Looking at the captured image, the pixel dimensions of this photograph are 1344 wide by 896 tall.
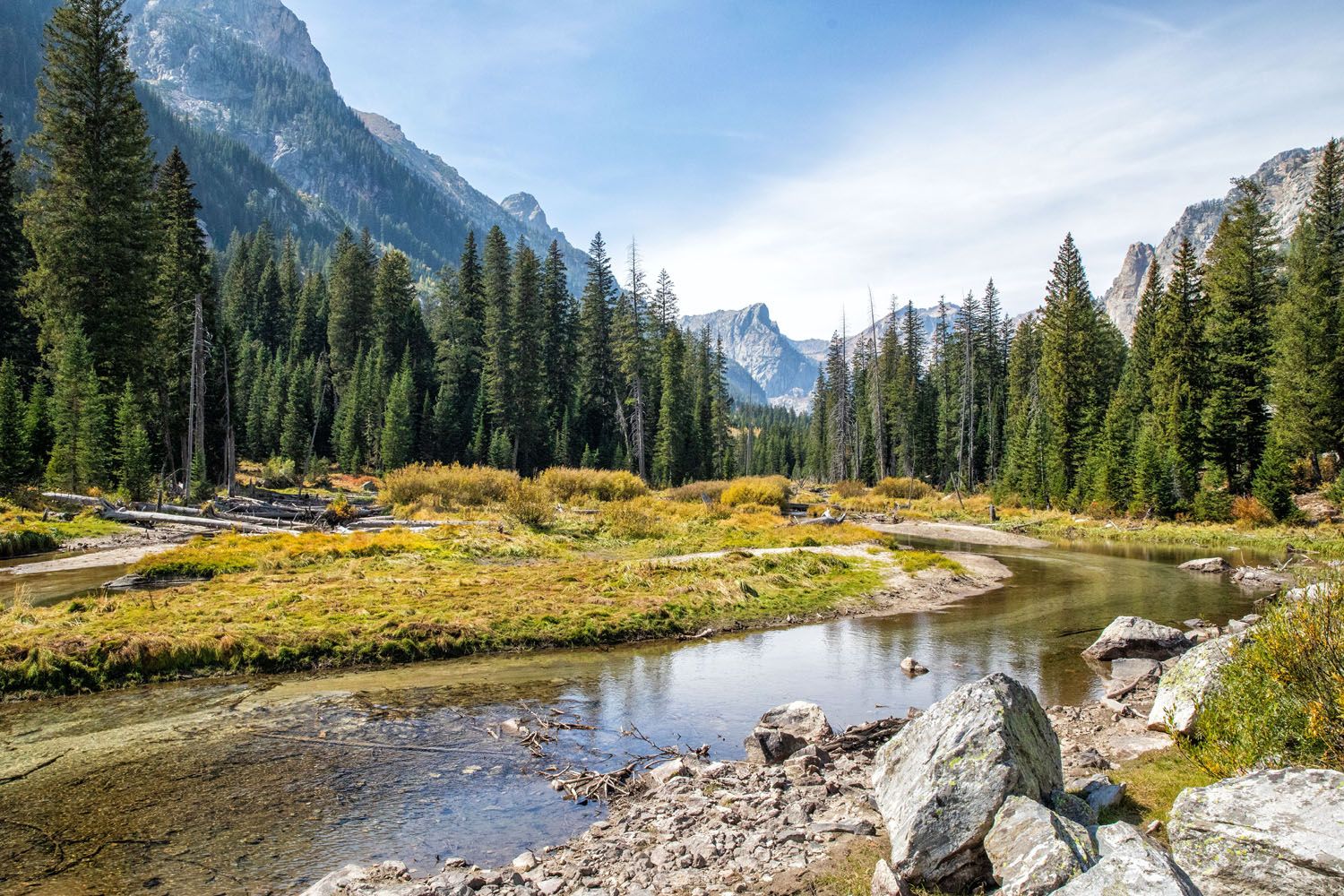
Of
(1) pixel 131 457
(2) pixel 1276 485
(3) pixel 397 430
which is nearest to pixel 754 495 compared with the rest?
(2) pixel 1276 485

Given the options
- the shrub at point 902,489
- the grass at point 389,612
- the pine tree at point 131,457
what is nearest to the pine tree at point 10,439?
the pine tree at point 131,457

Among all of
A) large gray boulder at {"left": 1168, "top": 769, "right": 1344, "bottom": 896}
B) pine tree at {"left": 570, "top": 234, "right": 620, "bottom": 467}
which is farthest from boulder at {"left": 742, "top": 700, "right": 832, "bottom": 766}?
pine tree at {"left": 570, "top": 234, "right": 620, "bottom": 467}

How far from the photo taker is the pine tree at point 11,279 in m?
44.0

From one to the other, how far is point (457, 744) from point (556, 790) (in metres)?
2.28

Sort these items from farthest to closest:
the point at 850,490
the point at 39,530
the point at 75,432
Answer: the point at 850,490 → the point at 75,432 → the point at 39,530

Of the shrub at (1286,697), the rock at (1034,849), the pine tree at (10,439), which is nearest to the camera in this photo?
the rock at (1034,849)

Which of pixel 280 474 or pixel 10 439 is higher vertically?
pixel 10 439

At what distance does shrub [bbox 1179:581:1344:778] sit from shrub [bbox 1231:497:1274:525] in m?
40.3

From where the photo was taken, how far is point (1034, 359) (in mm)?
75938

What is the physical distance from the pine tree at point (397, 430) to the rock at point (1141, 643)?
58.3 meters

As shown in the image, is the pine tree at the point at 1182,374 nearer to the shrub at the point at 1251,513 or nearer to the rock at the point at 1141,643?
the shrub at the point at 1251,513

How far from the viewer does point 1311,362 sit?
1652 inches

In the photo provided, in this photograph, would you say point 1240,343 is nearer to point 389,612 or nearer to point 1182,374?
point 1182,374

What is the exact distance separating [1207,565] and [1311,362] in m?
23.6
